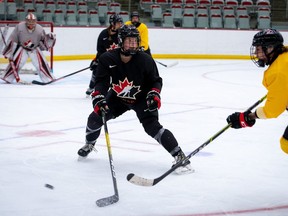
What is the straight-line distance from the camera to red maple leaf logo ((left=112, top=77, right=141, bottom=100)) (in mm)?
3586

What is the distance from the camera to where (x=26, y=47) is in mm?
8078

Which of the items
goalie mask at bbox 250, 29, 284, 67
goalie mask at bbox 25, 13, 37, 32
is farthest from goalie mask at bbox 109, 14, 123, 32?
goalie mask at bbox 250, 29, 284, 67

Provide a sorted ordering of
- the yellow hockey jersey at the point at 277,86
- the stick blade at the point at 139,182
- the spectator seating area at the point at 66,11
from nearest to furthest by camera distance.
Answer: the yellow hockey jersey at the point at 277,86 < the stick blade at the point at 139,182 < the spectator seating area at the point at 66,11

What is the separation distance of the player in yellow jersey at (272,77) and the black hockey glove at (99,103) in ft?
2.69

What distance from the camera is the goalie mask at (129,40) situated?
3492mm

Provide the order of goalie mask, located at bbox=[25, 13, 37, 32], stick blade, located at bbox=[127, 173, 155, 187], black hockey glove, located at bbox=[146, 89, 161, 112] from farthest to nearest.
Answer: goalie mask, located at bbox=[25, 13, 37, 32] → black hockey glove, located at bbox=[146, 89, 161, 112] → stick blade, located at bbox=[127, 173, 155, 187]

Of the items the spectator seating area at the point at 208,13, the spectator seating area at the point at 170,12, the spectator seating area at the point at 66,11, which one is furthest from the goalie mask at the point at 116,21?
the spectator seating area at the point at 208,13

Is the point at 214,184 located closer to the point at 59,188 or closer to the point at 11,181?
the point at 59,188

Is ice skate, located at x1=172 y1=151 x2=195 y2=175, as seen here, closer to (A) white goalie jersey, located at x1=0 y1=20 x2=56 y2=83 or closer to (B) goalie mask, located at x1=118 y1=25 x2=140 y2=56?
(B) goalie mask, located at x1=118 y1=25 x2=140 y2=56

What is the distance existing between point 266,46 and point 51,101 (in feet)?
13.5

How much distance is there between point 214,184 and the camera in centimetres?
333

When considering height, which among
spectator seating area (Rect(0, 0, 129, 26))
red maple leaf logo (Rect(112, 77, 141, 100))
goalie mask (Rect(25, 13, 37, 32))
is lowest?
spectator seating area (Rect(0, 0, 129, 26))

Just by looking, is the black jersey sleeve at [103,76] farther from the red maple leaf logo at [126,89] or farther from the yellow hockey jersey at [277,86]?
the yellow hockey jersey at [277,86]

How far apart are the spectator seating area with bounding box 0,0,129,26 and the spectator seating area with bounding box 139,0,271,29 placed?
105cm
